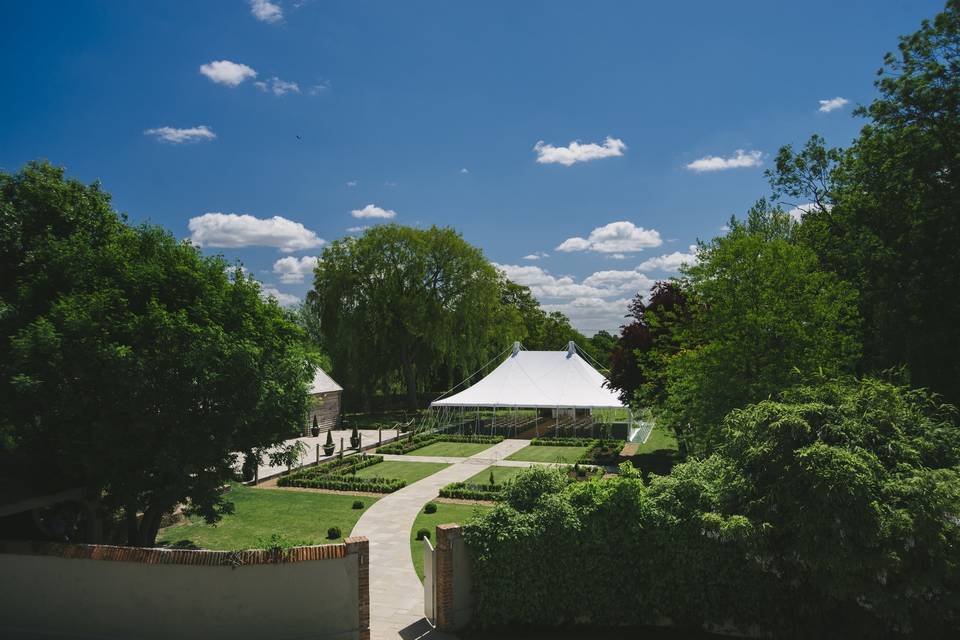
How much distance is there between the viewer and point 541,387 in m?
34.7

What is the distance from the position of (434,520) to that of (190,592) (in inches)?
345

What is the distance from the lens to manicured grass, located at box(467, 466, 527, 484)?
75.0 ft

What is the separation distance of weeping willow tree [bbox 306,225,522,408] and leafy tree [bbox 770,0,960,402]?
88.7 ft

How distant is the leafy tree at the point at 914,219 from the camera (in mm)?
17078

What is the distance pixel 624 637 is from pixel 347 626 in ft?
14.7

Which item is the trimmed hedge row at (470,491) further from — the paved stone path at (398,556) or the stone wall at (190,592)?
the stone wall at (190,592)

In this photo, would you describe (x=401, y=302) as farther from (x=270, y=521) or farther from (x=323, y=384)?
(x=270, y=521)

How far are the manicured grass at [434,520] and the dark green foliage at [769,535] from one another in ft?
14.3

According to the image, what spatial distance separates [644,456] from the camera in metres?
28.1

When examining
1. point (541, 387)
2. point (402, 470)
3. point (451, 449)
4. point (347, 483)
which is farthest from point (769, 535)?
point (541, 387)

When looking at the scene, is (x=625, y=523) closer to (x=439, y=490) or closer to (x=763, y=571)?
(x=763, y=571)

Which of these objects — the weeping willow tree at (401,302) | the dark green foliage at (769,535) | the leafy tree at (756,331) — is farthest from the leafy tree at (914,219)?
the weeping willow tree at (401,302)

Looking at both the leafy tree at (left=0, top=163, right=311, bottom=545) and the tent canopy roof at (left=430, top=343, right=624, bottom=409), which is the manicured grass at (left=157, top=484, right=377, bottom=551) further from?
the tent canopy roof at (left=430, top=343, right=624, bottom=409)

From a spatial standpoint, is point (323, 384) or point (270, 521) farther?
point (323, 384)
